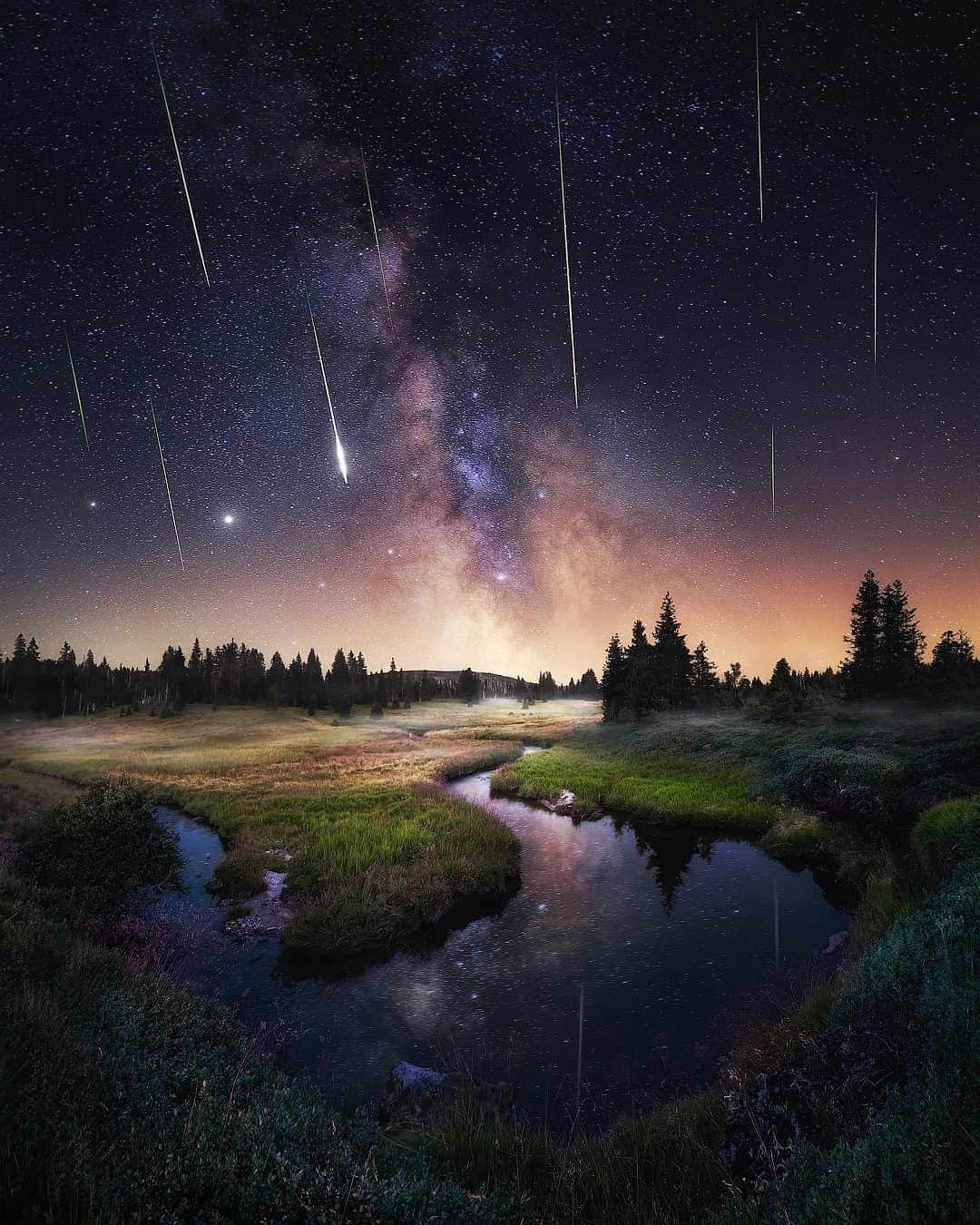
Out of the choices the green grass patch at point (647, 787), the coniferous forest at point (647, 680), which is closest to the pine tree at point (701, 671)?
the coniferous forest at point (647, 680)

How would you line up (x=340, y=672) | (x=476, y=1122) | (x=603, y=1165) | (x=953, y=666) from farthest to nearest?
(x=340, y=672), (x=953, y=666), (x=476, y=1122), (x=603, y=1165)

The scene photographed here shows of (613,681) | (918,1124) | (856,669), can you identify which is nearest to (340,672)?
(613,681)

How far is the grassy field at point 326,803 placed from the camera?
1697cm

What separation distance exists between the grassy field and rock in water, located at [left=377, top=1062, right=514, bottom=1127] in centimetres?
580

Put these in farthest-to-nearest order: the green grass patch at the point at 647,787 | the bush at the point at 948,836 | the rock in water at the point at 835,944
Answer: the green grass patch at the point at 647,787 < the rock in water at the point at 835,944 < the bush at the point at 948,836

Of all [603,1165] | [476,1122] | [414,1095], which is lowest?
[414,1095]

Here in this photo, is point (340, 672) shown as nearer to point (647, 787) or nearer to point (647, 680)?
point (647, 680)

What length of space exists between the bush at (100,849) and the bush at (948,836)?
778 inches

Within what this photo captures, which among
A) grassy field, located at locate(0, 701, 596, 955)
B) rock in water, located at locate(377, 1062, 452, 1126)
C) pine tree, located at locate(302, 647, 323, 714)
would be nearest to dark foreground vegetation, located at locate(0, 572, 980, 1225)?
grassy field, located at locate(0, 701, 596, 955)

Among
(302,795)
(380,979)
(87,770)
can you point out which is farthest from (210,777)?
(380,979)

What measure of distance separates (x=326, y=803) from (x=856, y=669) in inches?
2352

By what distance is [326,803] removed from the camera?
2962 cm

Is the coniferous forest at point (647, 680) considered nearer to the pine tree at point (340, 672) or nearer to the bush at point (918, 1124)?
the pine tree at point (340, 672)

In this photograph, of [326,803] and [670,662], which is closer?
[326,803]
